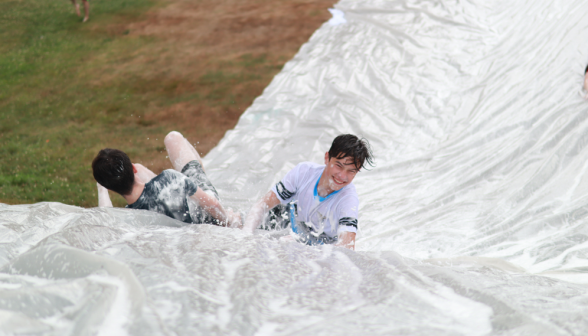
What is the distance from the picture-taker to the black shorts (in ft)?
7.35

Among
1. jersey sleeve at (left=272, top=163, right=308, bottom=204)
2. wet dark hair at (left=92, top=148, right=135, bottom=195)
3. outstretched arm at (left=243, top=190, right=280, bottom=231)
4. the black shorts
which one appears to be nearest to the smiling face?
jersey sleeve at (left=272, top=163, right=308, bottom=204)

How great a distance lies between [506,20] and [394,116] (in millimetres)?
1950

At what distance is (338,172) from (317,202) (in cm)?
21

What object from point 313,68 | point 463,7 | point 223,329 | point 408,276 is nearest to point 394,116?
point 313,68

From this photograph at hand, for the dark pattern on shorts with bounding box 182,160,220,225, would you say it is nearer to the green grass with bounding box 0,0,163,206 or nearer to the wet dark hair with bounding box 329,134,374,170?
the wet dark hair with bounding box 329,134,374,170

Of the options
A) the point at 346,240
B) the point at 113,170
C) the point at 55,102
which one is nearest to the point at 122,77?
the point at 55,102

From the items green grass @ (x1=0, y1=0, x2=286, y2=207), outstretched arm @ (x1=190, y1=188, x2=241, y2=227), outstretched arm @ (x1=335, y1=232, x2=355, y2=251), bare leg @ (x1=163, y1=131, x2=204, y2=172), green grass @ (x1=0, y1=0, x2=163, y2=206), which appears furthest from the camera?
green grass @ (x1=0, y1=0, x2=286, y2=207)

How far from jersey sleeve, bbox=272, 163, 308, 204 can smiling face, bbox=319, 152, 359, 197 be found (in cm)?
18

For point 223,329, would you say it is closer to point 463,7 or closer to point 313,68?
point 313,68

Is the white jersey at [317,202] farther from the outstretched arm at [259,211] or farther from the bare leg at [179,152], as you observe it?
the bare leg at [179,152]

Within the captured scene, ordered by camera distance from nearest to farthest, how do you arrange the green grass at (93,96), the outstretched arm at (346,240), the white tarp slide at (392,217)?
the white tarp slide at (392,217) → the outstretched arm at (346,240) → the green grass at (93,96)

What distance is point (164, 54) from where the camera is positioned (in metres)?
5.49

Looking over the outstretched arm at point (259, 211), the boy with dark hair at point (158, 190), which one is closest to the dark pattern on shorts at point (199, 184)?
the boy with dark hair at point (158, 190)

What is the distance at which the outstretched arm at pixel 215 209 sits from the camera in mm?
1979
